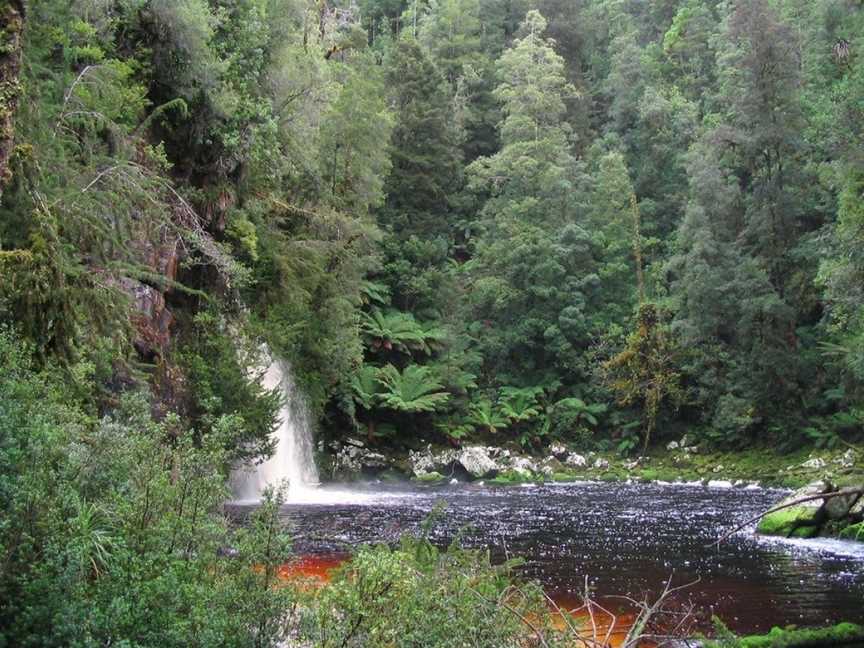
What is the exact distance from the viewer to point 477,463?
31.1 meters

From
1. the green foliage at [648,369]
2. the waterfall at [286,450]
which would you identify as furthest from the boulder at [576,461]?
the waterfall at [286,450]

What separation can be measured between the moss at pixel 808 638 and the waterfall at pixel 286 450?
44.7 feet

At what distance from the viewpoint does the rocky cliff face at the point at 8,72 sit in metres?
7.98

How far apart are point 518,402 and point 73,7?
78.2 feet

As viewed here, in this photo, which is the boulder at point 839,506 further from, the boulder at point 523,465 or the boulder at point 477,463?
the boulder at point 477,463

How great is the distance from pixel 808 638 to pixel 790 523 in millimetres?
8250

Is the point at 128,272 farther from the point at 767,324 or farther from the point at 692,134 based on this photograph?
the point at 692,134

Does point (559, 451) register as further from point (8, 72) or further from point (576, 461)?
point (8, 72)

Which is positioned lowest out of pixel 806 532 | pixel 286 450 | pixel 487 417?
pixel 806 532

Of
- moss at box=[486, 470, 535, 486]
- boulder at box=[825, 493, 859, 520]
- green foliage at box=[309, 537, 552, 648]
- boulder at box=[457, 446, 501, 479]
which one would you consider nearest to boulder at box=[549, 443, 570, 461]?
boulder at box=[457, 446, 501, 479]

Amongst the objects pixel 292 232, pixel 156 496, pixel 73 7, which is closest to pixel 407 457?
pixel 292 232

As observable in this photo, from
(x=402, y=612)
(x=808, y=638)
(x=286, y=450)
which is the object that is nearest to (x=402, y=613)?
(x=402, y=612)

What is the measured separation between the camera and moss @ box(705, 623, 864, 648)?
27.4 feet

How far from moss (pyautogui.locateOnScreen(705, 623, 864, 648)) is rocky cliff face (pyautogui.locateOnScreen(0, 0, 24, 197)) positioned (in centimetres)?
792
